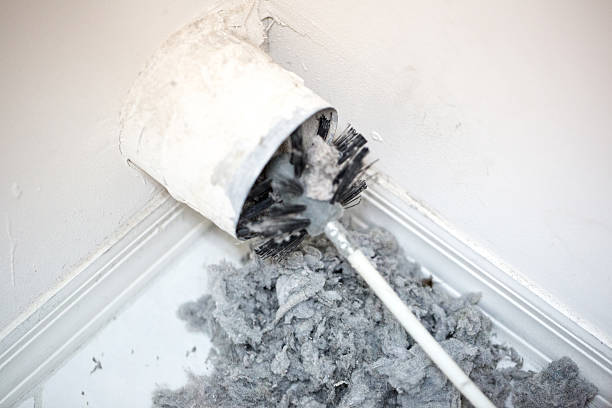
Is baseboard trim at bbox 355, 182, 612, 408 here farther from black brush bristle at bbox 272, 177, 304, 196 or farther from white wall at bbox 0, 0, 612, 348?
black brush bristle at bbox 272, 177, 304, 196

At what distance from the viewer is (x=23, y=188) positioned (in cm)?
74

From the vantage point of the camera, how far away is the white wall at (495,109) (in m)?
0.67

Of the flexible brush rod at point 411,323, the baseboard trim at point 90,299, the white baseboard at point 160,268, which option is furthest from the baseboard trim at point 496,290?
the baseboard trim at point 90,299

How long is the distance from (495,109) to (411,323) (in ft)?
0.92

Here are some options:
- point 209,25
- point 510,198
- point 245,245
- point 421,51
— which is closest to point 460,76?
point 421,51

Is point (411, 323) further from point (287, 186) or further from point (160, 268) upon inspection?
point (160, 268)

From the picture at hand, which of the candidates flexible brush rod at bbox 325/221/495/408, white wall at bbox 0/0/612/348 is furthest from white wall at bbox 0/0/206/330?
flexible brush rod at bbox 325/221/495/408

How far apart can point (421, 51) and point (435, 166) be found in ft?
0.58

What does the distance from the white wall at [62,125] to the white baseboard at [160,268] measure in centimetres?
5

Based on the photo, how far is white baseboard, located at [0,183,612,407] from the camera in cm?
86

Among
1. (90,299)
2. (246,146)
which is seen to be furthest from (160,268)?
(246,146)

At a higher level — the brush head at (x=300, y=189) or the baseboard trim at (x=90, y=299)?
the baseboard trim at (x=90, y=299)

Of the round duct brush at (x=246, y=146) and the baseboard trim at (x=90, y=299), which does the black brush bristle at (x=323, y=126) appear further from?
the baseboard trim at (x=90, y=299)

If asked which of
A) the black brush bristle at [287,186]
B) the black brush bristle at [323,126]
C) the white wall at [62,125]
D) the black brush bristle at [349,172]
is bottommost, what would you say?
the black brush bristle at [349,172]
